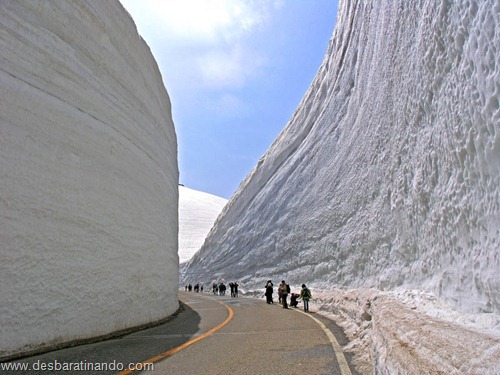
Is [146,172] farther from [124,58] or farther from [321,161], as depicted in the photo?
[321,161]

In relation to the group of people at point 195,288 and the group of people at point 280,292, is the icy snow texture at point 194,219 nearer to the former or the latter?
the group of people at point 195,288

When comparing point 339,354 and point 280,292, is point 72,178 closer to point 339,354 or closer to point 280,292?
point 339,354

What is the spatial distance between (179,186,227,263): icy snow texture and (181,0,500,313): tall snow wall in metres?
27.4

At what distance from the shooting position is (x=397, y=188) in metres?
11.6

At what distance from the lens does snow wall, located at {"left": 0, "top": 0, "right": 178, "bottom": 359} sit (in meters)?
6.51

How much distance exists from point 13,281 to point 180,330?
185 inches

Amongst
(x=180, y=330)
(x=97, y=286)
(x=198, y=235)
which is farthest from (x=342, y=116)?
(x=198, y=235)

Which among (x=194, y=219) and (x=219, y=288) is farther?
(x=194, y=219)

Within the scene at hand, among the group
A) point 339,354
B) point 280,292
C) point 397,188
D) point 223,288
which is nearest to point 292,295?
point 280,292

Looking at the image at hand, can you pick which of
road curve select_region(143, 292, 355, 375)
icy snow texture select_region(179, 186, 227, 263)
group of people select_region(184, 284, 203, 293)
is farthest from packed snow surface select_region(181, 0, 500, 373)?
icy snow texture select_region(179, 186, 227, 263)

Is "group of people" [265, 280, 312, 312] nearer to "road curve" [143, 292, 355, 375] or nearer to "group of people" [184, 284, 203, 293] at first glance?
"road curve" [143, 292, 355, 375]

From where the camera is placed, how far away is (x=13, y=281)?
626cm

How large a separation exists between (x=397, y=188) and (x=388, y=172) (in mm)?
1817

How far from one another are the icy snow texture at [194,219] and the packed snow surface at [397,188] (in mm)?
31320
